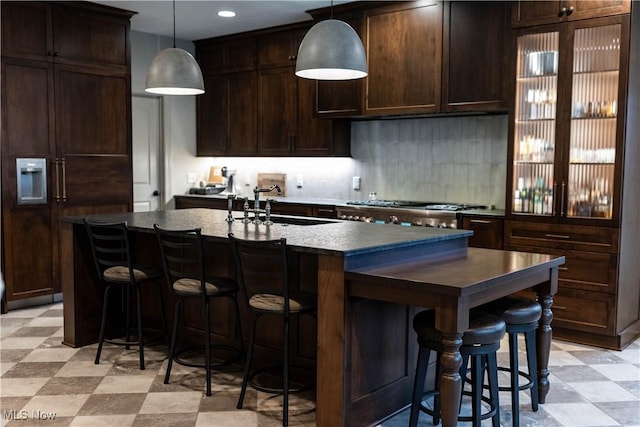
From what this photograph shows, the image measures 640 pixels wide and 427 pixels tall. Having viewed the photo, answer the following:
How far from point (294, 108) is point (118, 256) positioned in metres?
2.75

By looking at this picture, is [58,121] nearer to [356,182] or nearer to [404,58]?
[356,182]

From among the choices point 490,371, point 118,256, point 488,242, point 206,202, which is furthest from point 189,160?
point 490,371

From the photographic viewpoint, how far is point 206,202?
274 inches

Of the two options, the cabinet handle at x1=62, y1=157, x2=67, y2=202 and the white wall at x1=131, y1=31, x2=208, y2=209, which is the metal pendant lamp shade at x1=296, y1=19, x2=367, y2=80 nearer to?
the cabinet handle at x1=62, y1=157, x2=67, y2=202

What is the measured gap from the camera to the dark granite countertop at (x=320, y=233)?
9.60ft

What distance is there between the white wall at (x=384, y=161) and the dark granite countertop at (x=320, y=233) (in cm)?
192

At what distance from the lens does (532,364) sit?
3193mm

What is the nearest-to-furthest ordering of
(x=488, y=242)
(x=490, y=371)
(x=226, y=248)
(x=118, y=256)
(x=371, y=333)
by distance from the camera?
1. (x=490, y=371)
2. (x=371, y=333)
3. (x=226, y=248)
4. (x=118, y=256)
5. (x=488, y=242)

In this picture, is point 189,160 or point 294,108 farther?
point 189,160

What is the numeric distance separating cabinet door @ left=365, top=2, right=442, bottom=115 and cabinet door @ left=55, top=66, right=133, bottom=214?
248 cm

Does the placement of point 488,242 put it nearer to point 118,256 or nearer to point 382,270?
point 382,270

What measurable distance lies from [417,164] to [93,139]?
3.14m

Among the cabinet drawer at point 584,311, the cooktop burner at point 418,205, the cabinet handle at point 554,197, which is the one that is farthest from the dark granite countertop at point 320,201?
the cabinet drawer at point 584,311

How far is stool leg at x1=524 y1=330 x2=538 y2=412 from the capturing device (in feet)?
10.3
